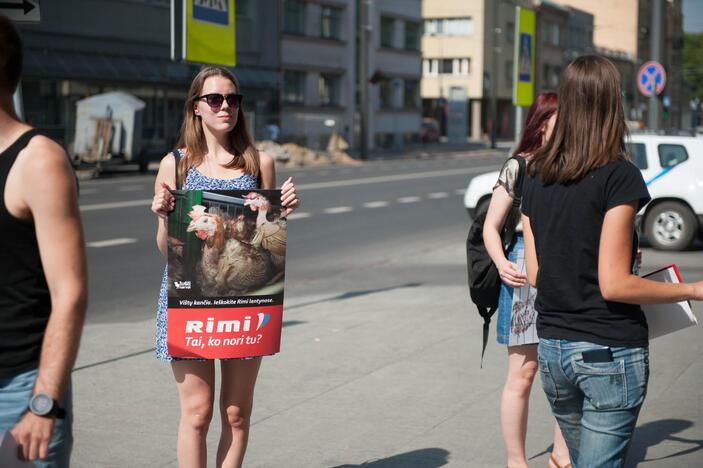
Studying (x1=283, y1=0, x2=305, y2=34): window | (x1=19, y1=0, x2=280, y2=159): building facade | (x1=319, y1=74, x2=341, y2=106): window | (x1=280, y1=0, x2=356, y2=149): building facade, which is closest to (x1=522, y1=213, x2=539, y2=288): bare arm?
(x1=19, y1=0, x2=280, y2=159): building facade

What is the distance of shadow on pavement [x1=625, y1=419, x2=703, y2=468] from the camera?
532 centimetres

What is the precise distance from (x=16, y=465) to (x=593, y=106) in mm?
1893

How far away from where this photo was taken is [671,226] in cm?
1471

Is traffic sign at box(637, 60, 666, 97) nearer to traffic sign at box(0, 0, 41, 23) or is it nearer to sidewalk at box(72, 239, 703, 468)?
sidewalk at box(72, 239, 703, 468)

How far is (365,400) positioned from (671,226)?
9.34 m

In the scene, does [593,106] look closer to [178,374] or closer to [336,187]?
[178,374]

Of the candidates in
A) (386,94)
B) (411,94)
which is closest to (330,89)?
(386,94)

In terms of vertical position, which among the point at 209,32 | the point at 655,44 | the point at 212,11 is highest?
the point at 655,44

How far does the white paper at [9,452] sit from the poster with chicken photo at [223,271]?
57.9 inches

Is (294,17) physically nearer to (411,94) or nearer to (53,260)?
(411,94)

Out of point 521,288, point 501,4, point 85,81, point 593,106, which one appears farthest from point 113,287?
point 501,4

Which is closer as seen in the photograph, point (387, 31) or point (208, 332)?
point (208, 332)

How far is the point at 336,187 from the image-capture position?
28047 mm

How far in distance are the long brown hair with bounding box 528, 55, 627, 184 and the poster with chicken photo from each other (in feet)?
3.64
